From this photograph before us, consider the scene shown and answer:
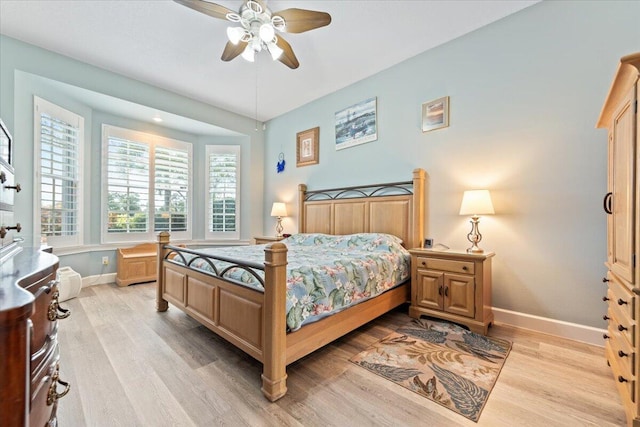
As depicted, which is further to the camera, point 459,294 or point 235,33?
point 459,294

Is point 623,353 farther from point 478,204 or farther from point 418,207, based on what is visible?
point 418,207

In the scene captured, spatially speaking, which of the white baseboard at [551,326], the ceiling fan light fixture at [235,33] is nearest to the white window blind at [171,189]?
the ceiling fan light fixture at [235,33]

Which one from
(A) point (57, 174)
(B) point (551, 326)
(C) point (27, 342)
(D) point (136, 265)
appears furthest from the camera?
(D) point (136, 265)

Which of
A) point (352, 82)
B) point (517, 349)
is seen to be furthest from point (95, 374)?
point (352, 82)

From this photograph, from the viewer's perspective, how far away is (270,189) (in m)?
5.65

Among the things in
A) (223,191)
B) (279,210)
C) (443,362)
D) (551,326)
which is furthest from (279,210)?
(551,326)

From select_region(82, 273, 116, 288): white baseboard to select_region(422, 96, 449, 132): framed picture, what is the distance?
5.33 metres

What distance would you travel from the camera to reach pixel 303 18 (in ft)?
7.60

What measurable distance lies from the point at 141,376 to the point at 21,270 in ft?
4.85

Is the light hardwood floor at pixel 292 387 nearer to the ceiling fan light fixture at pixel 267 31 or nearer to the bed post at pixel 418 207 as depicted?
the bed post at pixel 418 207

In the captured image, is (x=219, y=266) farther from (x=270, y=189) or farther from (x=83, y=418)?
(x=270, y=189)

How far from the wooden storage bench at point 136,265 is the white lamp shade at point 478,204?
14.4 feet

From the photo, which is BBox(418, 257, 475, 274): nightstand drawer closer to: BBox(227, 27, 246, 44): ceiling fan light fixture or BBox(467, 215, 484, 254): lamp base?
BBox(467, 215, 484, 254): lamp base

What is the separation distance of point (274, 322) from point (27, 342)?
1193 mm
